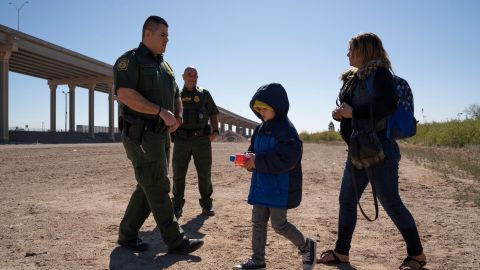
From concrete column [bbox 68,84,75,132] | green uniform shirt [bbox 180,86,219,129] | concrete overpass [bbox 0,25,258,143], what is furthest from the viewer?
concrete column [bbox 68,84,75,132]

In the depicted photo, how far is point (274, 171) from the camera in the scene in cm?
299

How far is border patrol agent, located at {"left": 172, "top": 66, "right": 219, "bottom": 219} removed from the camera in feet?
18.1

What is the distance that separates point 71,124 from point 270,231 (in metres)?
50.2

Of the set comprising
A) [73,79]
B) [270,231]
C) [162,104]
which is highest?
[73,79]

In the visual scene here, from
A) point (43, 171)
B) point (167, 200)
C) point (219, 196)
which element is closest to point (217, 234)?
point (167, 200)

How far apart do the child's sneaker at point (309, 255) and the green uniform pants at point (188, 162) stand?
99.9 inches

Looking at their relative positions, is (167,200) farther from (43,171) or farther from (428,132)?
(428,132)

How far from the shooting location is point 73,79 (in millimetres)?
47156

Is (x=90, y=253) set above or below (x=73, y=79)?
below

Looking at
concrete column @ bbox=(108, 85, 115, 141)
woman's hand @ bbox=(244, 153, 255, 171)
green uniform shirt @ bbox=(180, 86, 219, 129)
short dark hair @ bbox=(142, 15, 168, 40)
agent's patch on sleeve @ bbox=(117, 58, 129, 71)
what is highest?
concrete column @ bbox=(108, 85, 115, 141)

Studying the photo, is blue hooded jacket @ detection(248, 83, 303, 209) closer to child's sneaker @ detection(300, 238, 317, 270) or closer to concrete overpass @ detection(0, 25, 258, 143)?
child's sneaker @ detection(300, 238, 317, 270)

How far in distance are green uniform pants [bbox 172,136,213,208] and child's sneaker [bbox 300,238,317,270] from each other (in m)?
2.54

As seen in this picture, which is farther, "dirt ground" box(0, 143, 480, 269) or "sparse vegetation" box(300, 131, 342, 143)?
"sparse vegetation" box(300, 131, 342, 143)

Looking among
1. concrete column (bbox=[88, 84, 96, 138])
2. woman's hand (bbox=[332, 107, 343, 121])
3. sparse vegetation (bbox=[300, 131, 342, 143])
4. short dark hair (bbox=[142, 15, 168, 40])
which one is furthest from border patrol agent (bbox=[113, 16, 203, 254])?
sparse vegetation (bbox=[300, 131, 342, 143])
